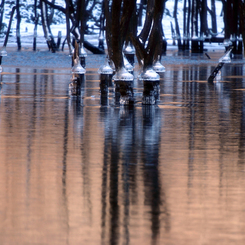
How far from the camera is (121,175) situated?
19.3 ft

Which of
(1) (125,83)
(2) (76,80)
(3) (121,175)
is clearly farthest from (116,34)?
(3) (121,175)

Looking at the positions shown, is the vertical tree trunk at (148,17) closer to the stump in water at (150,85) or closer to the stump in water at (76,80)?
the stump in water at (76,80)

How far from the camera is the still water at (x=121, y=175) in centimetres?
422

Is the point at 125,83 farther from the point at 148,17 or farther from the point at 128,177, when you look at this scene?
the point at 128,177

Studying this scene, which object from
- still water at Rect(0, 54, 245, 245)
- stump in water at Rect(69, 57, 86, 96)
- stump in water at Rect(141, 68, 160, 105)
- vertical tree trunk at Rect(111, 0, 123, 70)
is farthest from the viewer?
stump in water at Rect(69, 57, 86, 96)

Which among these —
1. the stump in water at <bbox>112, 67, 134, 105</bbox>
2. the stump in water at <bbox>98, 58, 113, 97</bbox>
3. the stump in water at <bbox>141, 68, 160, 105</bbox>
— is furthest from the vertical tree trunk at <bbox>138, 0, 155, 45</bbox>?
the stump in water at <bbox>112, 67, 134, 105</bbox>

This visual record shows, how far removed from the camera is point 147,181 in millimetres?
5641

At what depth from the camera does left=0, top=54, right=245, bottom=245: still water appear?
422cm

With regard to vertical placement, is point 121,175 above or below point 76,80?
below

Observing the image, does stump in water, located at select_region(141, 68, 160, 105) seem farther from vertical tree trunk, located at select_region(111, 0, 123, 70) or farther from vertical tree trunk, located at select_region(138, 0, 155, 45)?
vertical tree trunk, located at select_region(138, 0, 155, 45)

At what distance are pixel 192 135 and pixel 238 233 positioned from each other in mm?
4275

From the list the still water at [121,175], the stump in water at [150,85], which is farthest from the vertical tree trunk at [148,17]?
the still water at [121,175]

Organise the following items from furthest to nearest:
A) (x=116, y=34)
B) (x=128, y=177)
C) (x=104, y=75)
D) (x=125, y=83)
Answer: (x=104, y=75)
(x=125, y=83)
(x=116, y=34)
(x=128, y=177)

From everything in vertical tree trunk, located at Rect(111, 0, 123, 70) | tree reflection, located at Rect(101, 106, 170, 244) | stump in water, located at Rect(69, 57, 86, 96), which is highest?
vertical tree trunk, located at Rect(111, 0, 123, 70)
